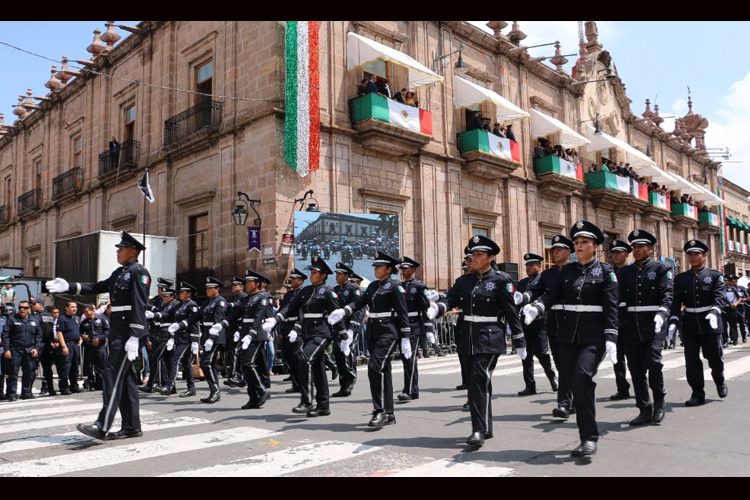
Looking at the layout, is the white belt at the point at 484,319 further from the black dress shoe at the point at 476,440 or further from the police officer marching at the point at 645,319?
the police officer marching at the point at 645,319

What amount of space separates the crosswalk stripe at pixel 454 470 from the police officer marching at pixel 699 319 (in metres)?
→ 4.32

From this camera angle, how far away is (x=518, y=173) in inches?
1010

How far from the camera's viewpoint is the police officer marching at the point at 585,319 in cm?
559

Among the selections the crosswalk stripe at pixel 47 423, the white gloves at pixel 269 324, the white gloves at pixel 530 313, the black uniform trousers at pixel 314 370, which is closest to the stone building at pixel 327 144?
the white gloves at pixel 269 324

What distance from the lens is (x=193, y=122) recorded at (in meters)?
20.3

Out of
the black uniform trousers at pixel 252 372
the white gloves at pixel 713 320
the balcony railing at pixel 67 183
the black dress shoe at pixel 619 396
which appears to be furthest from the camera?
the balcony railing at pixel 67 183

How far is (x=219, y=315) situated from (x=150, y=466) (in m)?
4.73

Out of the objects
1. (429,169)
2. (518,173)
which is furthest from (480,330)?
(518,173)

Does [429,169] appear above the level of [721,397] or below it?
above

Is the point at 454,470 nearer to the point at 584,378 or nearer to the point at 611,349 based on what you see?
the point at 584,378

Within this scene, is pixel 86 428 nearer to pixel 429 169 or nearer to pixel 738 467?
pixel 738 467

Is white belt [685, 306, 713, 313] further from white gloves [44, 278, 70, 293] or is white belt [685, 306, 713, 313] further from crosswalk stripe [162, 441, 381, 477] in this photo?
white gloves [44, 278, 70, 293]
